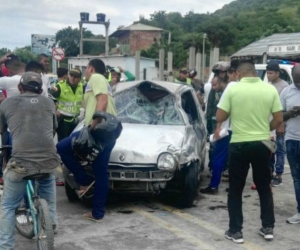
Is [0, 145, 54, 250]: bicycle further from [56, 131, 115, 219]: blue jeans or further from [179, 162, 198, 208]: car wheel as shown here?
[179, 162, 198, 208]: car wheel

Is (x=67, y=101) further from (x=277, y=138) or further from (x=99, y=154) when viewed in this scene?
(x=277, y=138)

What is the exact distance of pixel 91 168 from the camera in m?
6.40

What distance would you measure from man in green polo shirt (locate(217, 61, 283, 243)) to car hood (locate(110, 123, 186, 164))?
3.68 feet

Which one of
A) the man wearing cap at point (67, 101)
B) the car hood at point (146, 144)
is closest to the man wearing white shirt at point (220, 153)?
the car hood at point (146, 144)

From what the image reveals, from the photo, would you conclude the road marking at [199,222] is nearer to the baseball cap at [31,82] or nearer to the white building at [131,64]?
the baseball cap at [31,82]

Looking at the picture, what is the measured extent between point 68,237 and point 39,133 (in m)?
1.51

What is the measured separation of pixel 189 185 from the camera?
6.65 metres

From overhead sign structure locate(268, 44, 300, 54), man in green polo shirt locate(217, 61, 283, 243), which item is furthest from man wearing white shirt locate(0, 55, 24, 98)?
overhead sign structure locate(268, 44, 300, 54)

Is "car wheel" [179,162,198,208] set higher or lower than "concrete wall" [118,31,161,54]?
lower

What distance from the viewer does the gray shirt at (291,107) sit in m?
6.14

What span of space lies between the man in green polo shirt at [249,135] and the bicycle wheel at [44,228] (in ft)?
6.72

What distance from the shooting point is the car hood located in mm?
6453

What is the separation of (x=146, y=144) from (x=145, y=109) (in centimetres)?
115

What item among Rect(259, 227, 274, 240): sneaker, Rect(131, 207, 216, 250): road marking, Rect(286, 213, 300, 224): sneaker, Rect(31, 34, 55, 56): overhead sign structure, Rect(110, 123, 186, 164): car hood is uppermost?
Rect(31, 34, 55, 56): overhead sign structure
